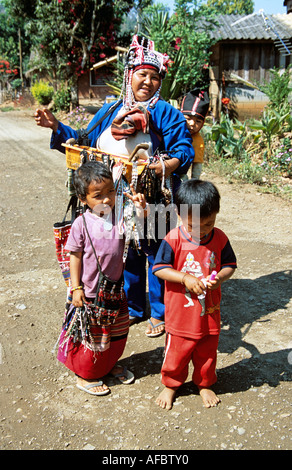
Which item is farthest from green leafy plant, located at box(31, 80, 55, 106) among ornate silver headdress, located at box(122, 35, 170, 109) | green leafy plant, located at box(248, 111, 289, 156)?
ornate silver headdress, located at box(122, 35, 170, 109)

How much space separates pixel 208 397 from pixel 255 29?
10925mm

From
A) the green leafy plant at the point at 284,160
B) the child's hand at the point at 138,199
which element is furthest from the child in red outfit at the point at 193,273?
the green leafy plant at the point at 284,160

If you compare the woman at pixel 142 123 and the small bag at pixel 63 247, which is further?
the woman at pixel 142 123

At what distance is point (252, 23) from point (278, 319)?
1042 centimetres

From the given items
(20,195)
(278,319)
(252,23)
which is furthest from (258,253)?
(252,23)

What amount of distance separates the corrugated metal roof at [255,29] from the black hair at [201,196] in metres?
9.74

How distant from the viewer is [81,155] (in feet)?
9.06

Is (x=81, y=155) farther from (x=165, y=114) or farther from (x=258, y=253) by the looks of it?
(x=258, y=253)

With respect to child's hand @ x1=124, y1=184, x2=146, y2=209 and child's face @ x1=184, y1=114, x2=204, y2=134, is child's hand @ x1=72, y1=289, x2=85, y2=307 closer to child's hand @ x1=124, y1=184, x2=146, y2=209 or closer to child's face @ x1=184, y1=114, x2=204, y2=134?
child's hand @ x1=124, y1=184, x2=146, y2=209

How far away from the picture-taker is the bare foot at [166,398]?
8.20ft

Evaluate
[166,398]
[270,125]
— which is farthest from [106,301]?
[270,125]

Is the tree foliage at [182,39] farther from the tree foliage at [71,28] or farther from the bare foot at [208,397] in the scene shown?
the bare foot at [208,397]

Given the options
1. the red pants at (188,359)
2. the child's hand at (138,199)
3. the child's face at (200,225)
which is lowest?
the red pants at (188,359)

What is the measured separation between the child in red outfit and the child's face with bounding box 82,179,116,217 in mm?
373
